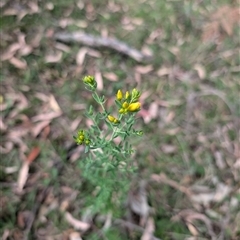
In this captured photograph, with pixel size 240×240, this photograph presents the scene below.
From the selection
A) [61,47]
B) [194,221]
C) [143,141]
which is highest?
[61,47]

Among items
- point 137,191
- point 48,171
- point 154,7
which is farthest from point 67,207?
point 154,7

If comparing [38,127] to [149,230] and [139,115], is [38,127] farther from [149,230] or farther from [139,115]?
[149,230]

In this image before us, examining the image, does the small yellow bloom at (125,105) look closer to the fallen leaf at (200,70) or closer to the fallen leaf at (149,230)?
the fallen leaf at (149,230)

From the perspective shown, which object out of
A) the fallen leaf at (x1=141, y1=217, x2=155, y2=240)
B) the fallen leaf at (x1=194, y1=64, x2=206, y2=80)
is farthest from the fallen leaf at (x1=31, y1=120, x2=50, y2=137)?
the fallen leaf at (x1=194, y1=64, x2=206, y2=80)

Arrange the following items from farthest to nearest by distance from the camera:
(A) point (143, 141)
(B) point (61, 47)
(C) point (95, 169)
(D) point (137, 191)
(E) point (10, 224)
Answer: (B) point (61, 47)
(A) point (143, 141)
(D) point (137, 191)
(E) point (10, 224)
(C) point (95, 169)

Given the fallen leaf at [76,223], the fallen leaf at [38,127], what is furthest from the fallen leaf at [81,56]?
the fallen leaf at [76,223]

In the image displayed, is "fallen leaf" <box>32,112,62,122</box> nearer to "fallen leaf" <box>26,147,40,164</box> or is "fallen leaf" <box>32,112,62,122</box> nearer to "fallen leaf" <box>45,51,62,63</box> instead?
"fallen leaf" <box>26,147,40,164</box>

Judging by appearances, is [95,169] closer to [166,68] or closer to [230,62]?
[166,68]
